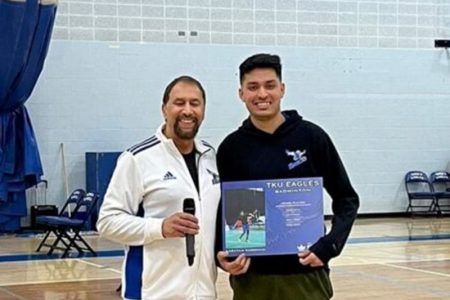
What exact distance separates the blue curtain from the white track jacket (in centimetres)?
900

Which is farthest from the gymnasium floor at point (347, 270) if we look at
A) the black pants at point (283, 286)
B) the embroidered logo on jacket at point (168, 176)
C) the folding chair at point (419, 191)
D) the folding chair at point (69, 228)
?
the embroidered logo on jacket at point (168, 176)

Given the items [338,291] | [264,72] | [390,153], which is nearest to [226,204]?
[264,72]

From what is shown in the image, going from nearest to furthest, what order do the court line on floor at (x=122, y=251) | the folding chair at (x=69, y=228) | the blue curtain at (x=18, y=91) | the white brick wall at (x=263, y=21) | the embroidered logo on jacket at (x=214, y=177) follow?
the embroidered logo on jacket at (x=214, y=177)
the court line on floor at (x=122, y=251)
the folding chair at (x=69, y=228)
the blue curtain at (x=18, y=91)
the white brick wall at (x=263, y=21)

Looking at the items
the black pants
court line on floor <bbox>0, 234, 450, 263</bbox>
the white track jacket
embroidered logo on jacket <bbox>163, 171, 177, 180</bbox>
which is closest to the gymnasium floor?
court line on floor <bbox>0, 234, 450, 263</bbox>

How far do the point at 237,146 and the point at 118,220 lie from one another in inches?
20.3

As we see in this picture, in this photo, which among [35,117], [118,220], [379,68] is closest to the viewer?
[118,220]

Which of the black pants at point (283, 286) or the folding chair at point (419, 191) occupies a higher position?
the black pants at point (283, 286)

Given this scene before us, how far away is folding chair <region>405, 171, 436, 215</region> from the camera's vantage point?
16.1 meters

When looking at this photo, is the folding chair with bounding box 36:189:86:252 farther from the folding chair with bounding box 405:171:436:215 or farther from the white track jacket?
the white track jacket

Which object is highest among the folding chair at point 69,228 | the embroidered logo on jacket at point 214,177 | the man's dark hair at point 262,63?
the man's dark hair at point 262,63

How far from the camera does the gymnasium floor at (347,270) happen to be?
742 cm

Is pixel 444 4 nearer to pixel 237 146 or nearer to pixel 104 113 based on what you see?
pixel 104 113

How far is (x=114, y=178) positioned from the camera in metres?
2.89

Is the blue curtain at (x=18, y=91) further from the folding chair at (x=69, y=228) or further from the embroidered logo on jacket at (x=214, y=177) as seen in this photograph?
the embroidered logo on jacket at (x=214, y=177)
